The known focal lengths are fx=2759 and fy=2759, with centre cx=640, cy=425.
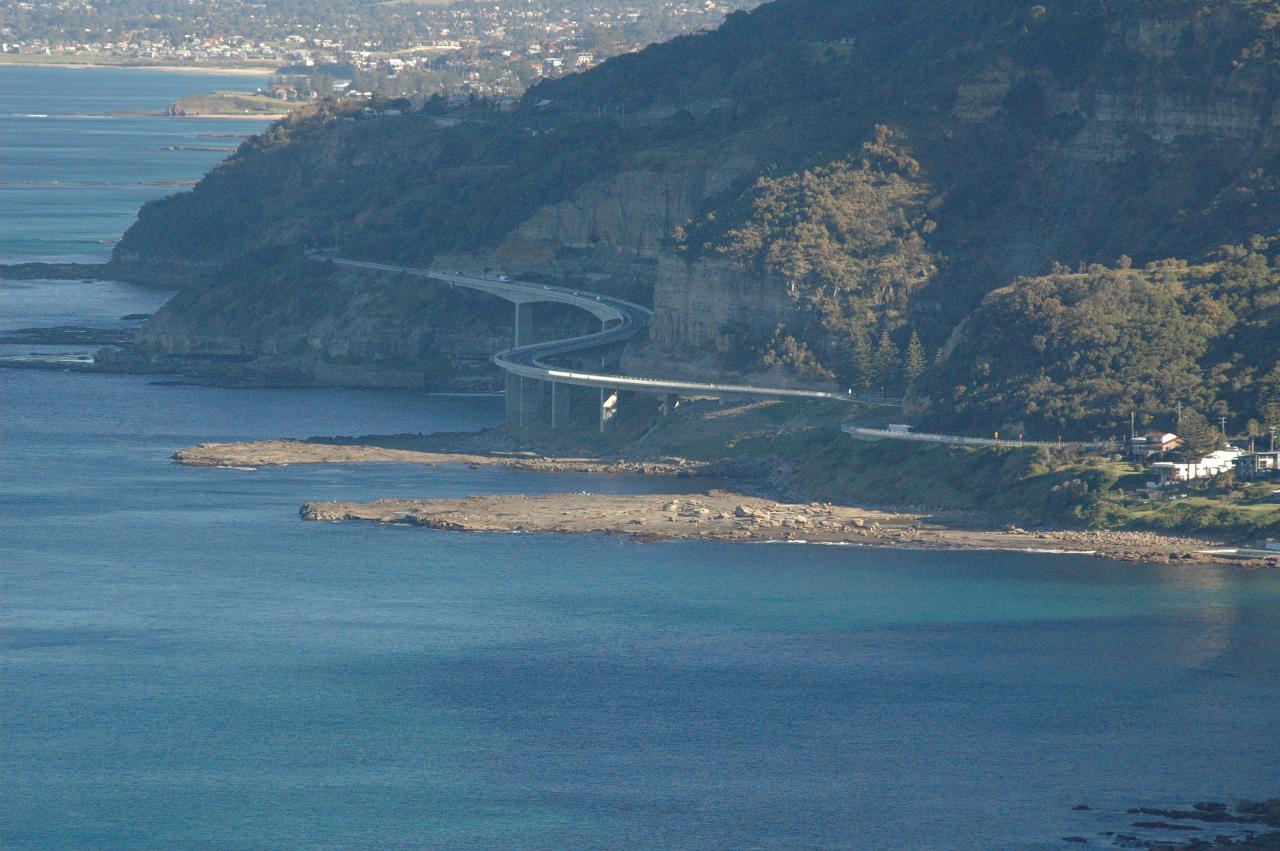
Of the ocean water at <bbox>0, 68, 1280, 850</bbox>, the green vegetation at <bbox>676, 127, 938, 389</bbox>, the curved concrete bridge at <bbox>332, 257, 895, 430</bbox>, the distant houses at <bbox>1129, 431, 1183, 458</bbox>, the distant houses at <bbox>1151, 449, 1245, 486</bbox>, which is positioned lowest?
the ocean water at <bbox>0, 68, 1280, 850</bbox>

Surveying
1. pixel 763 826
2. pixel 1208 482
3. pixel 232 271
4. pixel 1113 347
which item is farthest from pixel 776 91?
pixel 763 826

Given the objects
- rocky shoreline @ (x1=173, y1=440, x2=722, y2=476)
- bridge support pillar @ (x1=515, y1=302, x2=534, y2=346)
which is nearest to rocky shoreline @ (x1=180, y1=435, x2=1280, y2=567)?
rocky shoreline @ (x1=173, y1=440, x2=722, y2=476)

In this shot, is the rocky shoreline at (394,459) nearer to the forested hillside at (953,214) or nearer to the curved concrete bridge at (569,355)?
the curved concrete bridge at (569,355)

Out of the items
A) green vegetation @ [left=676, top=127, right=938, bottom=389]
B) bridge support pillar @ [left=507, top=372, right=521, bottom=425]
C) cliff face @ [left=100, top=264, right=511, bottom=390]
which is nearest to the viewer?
green vegetation @ [left=676, top=127, right=938, bottom=389]

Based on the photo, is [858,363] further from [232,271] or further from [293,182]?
[293,182]

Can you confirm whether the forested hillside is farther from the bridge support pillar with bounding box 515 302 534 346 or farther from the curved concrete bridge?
the bridge support pillar with bounding box 515 302 534 346
